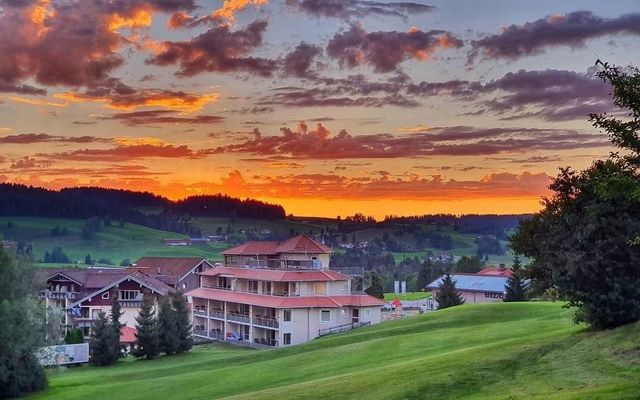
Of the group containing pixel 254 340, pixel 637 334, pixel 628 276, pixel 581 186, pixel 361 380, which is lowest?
pixel 254 340

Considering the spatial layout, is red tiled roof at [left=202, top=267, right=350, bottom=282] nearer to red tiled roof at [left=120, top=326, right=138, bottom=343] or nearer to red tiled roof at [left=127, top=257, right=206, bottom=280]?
red tiled roof at [left=120, top=326, right=138, bottom=343]

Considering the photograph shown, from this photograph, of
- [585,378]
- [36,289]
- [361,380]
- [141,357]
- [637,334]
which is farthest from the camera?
[141,357]

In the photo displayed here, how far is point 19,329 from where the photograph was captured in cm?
5425

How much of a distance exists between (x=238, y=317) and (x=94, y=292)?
2333 cm

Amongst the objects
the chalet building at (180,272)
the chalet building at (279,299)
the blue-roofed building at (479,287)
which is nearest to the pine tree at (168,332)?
the chalet building at (279,299)

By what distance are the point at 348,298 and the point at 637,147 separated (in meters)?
69.7

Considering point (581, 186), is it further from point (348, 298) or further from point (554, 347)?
point (348, 298)

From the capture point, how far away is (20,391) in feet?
186

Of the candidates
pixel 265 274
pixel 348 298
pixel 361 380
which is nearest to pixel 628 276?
pixel 361 380

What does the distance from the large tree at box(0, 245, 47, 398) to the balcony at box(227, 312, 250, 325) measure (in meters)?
38.2

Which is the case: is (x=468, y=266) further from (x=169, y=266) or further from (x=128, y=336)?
(x=128, y=336)

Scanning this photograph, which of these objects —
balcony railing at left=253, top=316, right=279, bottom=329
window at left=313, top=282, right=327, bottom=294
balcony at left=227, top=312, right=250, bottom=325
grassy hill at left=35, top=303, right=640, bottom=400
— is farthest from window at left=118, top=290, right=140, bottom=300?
grassy hill at left=35, top=303, right=640, bottom=400

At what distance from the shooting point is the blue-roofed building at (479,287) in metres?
139

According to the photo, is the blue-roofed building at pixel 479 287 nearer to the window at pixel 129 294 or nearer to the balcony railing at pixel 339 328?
the balcony railing at pixel 339 328
